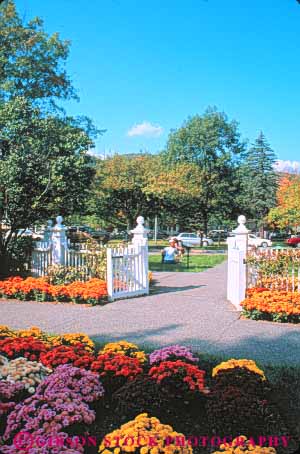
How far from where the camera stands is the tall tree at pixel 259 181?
33.7 m

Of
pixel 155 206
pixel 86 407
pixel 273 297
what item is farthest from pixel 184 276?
pixel 155 206

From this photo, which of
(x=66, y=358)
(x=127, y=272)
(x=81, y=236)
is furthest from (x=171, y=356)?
(x=81, y=236)

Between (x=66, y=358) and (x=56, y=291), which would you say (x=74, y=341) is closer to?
(x=66, y=358)

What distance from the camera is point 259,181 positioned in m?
35.2

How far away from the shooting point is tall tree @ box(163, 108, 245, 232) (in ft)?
79.5

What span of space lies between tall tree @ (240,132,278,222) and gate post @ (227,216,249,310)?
76.9 feet

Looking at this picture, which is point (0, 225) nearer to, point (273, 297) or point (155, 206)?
point (273, 297)

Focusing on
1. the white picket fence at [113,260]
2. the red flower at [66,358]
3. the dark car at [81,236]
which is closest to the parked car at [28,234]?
the white picket fence at [113,260]

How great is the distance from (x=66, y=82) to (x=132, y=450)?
12.2 metres

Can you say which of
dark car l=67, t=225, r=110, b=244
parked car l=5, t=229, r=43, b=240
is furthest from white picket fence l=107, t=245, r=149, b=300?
parked car l=5, t=229, r=43, b=240

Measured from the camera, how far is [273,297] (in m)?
8.00

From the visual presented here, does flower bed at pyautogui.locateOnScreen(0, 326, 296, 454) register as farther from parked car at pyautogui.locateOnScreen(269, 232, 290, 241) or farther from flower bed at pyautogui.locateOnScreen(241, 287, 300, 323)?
parked car at pyautogui.locateOnScreen(269, 232, 290, 241)

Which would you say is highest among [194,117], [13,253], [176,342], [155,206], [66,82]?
[194,117]

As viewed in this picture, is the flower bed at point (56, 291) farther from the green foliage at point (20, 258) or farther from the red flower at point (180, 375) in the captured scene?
the red flower at point (180, 375)
